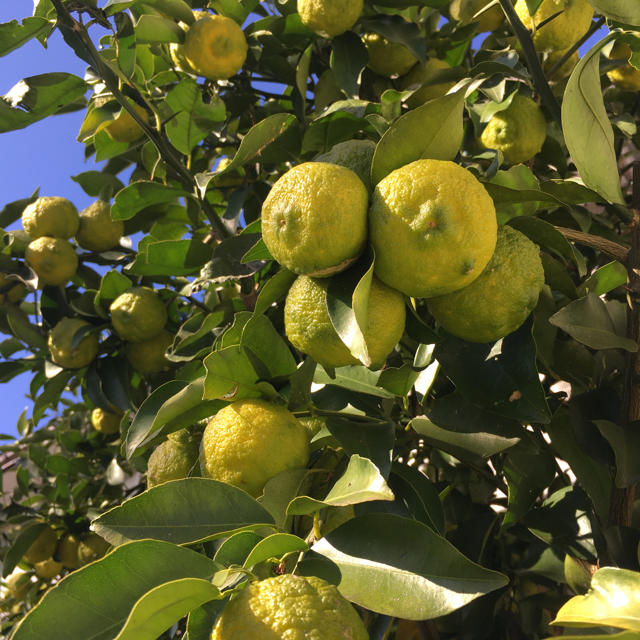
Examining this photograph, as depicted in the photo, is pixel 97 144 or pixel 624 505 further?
pixel 97 144

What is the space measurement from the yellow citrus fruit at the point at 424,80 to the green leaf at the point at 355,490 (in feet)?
2.51

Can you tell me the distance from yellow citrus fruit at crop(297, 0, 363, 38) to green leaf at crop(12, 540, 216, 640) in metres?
1.03

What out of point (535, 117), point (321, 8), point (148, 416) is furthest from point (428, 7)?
point (148, 416)

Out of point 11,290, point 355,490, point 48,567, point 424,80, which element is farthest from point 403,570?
point 48,567

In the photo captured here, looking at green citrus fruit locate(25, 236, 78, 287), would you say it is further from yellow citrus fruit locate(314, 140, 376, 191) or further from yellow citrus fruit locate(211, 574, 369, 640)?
yellow citrus fruit locate(211, 574, 369, 640)

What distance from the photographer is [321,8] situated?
121cm

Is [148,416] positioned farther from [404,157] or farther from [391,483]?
[404,157]

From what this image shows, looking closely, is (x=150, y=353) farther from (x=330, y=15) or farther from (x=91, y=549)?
(x=330, y=15)

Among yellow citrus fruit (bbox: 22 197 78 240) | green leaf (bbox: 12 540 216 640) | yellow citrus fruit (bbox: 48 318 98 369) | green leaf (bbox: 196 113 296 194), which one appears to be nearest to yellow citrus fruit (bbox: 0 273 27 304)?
yellow citrus fruit (bbox: 22 197 78 240)

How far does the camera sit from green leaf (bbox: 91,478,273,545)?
2.06ft

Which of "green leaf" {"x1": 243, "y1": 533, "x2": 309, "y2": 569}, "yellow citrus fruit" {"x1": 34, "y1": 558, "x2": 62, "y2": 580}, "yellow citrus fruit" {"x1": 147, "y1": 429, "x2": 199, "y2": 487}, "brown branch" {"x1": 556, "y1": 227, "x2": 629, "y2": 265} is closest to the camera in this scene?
"green leaf" {"x1": 243, "y1": 533, "x2": 309, "y2": 569}

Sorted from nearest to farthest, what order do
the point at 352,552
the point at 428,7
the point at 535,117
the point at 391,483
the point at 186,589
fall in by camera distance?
1. the point at 186,589
2. the point at 352,552
3. the point at 391,483
4. the point at 535,117
5. the point at 428,7

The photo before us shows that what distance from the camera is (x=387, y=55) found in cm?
133

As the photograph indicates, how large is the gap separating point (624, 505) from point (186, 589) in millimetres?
619
